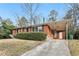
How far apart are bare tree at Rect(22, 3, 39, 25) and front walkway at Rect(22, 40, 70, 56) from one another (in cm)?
46

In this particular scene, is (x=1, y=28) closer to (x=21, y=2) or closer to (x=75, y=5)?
(x=21, y=2)

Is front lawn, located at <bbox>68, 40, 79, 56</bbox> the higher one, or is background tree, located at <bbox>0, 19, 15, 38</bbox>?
background tree, located at <bbox>0, 19, 15, 38</bbox>

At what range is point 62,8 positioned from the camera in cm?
913

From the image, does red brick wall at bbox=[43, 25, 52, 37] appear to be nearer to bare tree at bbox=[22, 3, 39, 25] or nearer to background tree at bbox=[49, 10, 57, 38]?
background tree at bbox=[49, 10, 57, 38]

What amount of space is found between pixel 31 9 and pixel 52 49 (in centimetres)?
76

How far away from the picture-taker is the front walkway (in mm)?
9109

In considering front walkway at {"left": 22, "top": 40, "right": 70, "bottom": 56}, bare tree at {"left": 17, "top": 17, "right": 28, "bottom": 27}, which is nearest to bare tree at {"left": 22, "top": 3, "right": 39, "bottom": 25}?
bare tree at {"left": 17, "top": 17, "right": 28, "bottom": 27}

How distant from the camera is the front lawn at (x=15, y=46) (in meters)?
9.09

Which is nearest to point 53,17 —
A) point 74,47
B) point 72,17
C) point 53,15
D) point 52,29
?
point 53,15

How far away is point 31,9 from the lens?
30.1 feet

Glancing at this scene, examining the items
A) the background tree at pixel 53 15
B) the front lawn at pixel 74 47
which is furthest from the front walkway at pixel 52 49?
the background tree at pixel 53 15

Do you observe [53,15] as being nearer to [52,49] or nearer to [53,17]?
[53,17]

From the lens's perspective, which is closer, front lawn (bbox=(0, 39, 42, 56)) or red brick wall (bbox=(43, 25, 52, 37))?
front lawn (bbox=(0, 39, 42, 56))

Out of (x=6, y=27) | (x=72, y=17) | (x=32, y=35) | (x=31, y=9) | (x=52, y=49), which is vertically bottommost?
(x=52, y=49)
